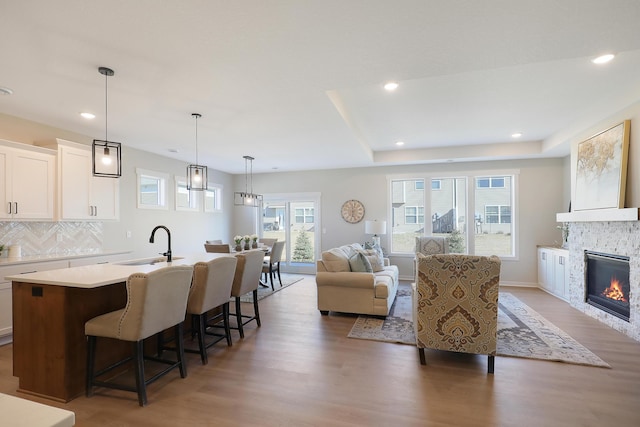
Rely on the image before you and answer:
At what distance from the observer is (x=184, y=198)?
6.78m

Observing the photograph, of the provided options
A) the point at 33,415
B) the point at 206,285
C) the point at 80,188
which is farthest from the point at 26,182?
the point at 33,415

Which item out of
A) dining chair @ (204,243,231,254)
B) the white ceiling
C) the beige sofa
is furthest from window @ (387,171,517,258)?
dining chair @ (204,243,231,254)

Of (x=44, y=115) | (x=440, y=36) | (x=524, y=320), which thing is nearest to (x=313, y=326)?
(x=524, y=320)

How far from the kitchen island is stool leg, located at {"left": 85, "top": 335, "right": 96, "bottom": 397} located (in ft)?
0.29

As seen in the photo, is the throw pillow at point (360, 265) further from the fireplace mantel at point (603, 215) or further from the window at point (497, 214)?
the window at point (497, 214)

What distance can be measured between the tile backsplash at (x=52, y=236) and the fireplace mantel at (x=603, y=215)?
7.08 metres

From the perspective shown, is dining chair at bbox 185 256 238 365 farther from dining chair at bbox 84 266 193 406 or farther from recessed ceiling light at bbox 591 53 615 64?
recessed ceiling light at bbox 591 53 615 64

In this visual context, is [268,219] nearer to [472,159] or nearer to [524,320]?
[472,159]

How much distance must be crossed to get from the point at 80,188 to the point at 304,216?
483 centimetres

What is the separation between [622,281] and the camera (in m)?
3.96

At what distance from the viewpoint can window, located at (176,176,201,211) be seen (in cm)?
657

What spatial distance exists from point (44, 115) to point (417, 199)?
22.0 ft

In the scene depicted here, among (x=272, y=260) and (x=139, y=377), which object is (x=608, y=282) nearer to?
(x=272, y=260)

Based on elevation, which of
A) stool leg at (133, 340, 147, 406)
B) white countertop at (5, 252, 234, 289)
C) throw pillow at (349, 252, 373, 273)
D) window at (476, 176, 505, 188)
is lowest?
stool leg at (133, 340, 147, 406)
